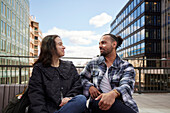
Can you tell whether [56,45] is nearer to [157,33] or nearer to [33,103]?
[33,103]

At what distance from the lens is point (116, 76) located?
2.21 meters

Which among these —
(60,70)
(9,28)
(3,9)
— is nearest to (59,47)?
(60,70)

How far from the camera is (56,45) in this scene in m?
2.42

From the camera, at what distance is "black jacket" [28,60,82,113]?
6.63 ft

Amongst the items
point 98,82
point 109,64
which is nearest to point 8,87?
point 98,82

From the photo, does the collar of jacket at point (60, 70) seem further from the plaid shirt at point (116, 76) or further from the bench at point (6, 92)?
the bench at point (6, 92)

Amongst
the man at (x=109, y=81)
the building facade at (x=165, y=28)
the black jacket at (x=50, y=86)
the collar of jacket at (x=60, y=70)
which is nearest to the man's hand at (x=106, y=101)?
the man at (x=109, y=81)

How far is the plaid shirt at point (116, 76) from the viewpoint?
2.03m

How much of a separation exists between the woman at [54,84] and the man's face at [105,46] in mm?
554

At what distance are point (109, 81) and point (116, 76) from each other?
125mm

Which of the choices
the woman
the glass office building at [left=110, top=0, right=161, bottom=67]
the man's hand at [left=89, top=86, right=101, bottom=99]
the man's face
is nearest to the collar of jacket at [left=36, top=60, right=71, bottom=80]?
the woman

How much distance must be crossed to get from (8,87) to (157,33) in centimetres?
4557

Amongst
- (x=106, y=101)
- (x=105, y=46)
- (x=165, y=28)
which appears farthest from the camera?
(x=165, y=28)

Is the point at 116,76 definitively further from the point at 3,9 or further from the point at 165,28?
the point at 165,28
